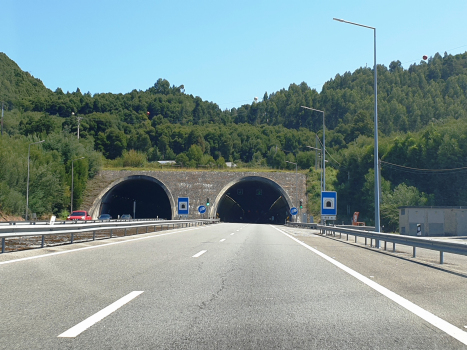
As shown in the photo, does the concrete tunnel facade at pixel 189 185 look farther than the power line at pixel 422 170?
Yes

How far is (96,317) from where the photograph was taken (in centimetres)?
556

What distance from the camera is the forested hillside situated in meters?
69.6

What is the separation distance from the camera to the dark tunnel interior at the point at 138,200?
72463 millimetres

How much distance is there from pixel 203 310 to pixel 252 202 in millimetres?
89026

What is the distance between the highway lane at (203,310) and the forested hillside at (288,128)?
48557 millimetres

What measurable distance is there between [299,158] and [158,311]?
112 m

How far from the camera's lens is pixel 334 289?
771 cm

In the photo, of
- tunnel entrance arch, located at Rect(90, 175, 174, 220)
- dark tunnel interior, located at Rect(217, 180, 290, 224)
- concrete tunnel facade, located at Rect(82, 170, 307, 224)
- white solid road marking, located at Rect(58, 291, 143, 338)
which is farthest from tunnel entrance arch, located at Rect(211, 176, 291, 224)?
white solid road marking, located at Rect(58, 291, 143, 338)

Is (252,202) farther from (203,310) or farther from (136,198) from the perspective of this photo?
(203,310)

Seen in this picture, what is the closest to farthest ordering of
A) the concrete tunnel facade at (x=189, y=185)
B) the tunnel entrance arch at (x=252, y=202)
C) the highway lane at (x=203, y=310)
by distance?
the highway lane at (x=203, y=310) → the concrete tunnel facade at (x=189, y=185) → the tunnel entrance arch at (x=252, y=202)

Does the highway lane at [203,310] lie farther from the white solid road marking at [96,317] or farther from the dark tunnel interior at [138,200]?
the dark tunnel interior at [138,200]

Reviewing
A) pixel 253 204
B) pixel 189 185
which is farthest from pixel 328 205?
pixel 253 204

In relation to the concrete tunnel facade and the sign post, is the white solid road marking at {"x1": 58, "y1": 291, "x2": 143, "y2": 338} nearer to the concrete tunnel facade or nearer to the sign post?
the sign post

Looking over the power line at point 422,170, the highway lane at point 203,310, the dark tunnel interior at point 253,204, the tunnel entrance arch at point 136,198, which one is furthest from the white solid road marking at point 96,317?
the dark tunnel interior at point 253,204
